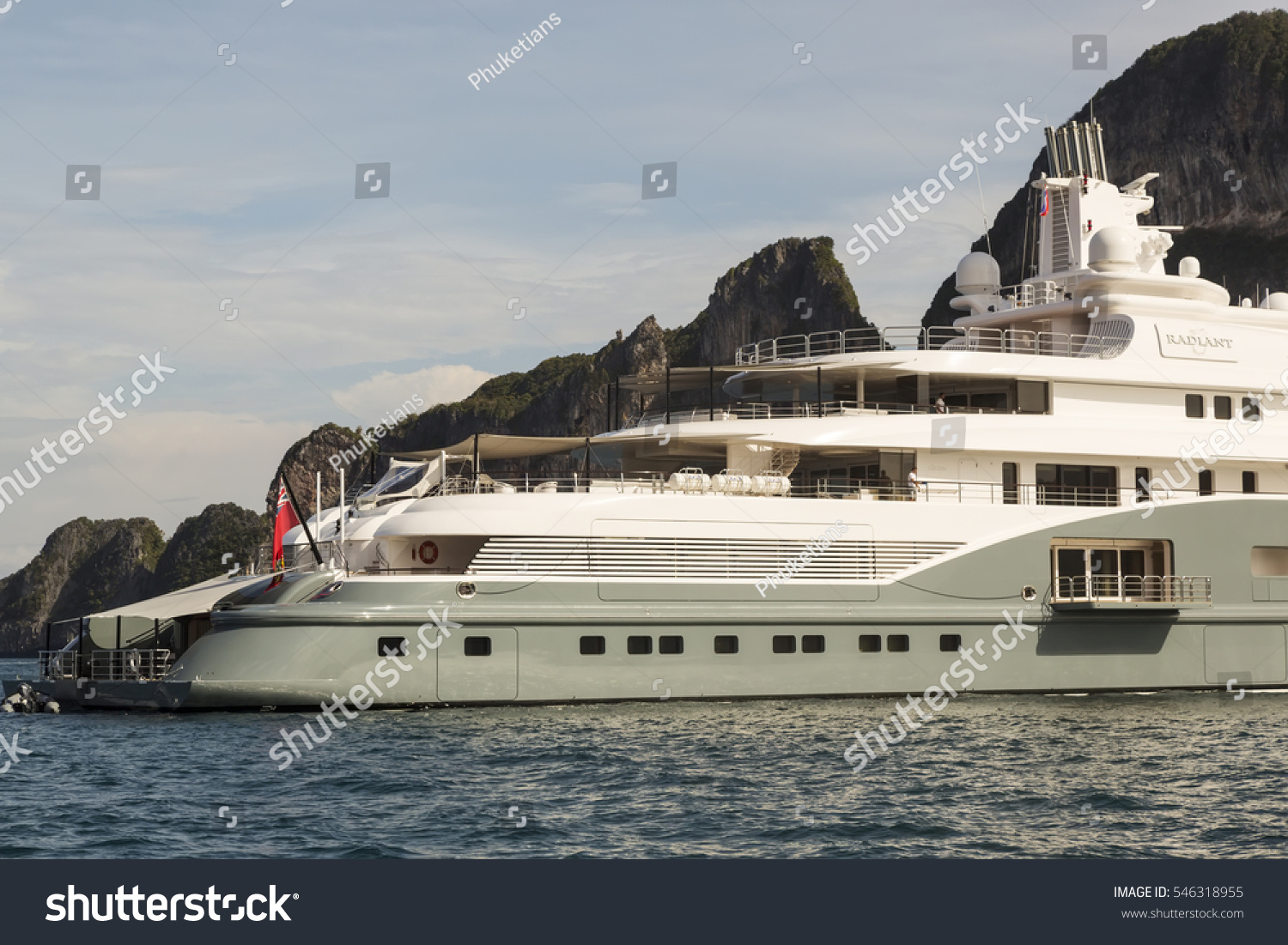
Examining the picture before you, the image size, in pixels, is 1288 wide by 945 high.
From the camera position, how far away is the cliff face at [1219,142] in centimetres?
7675

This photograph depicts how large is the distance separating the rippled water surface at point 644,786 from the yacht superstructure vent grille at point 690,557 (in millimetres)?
2270

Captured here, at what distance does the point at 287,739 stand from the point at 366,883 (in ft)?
32.1

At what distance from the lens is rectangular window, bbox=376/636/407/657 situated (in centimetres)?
2111

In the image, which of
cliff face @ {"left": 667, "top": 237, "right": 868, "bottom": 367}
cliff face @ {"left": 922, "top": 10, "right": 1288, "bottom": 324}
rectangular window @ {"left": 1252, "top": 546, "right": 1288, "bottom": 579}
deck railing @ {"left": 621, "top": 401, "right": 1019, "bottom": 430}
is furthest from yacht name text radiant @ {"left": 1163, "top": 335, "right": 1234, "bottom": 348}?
cliff face @ {"left": 667, "top": 237, "right": 868, "bottom": 367}

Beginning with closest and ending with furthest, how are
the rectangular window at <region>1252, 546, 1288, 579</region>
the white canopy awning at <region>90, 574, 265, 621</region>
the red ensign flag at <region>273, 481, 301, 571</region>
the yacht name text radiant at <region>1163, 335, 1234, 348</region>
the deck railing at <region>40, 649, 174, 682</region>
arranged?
the deck railing at <region>40, 649, 174, 682</region> → the white canopy awning at <region>90, 574, 265, 621</region> → the red ensign flag at <region>273, 481, 301, 571</region> → the rectangular window at <region>1252, 546, 1288, 579</region> → the yacht name text radiant at <region>1163, 335, 1234, 348</region>

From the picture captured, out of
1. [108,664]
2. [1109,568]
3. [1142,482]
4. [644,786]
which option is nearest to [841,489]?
[1109,568]

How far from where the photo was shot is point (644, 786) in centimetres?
1546

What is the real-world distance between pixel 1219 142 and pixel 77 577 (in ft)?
311

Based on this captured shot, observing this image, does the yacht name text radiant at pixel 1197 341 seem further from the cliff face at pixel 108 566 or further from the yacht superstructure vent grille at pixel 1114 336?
the cliff face at pixel 108 566

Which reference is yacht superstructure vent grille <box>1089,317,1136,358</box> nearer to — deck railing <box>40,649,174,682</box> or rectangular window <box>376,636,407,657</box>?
rectangular window <box>376,636,407,657</box>

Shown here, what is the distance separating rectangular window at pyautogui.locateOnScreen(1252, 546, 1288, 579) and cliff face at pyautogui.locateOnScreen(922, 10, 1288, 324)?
49.8 metres

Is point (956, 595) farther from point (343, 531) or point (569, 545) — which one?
point (343, 531)

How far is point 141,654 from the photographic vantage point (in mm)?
23203

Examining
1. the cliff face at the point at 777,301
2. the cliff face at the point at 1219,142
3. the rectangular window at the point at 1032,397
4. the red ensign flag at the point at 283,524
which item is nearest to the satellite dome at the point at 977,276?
the rectangular window at the point at 1032,397
